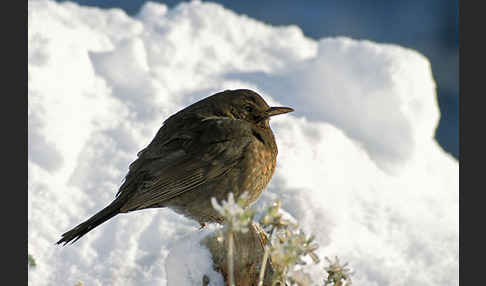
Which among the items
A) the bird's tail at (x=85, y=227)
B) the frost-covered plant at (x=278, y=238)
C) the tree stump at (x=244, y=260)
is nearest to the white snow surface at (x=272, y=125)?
the bird's tail at (x=85, y=227)

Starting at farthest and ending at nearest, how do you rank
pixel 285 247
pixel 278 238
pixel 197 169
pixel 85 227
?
pixel 197 169, pixel 85 227, pixel 278 238, pixel 285 247

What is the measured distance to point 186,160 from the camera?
7.48 feet

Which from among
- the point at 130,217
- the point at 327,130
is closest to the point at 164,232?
the point at 130,217

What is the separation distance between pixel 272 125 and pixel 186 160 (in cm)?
156

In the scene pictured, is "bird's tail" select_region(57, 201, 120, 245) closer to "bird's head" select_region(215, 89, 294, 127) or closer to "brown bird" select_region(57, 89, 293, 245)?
"brown bird" select_region(57, 89, 293, 245)

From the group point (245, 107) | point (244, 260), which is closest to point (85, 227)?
point (244, 260)

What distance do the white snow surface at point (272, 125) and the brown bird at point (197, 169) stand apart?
642 millimetres

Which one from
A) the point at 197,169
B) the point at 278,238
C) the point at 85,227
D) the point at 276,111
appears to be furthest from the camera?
the point at 276,111

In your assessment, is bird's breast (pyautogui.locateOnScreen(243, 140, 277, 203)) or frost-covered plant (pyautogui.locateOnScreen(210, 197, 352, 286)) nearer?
frost-covered plant (pyautogui.locateOnScreen(210, 197, 352, 286))

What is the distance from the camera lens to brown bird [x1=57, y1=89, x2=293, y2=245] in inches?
88.1

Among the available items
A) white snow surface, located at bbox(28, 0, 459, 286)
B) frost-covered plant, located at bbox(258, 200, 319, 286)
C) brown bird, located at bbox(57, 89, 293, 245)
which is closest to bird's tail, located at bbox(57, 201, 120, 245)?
brown bird, located at bbox(57, 89, 293, 245)

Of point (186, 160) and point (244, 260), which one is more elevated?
point (186, 160)

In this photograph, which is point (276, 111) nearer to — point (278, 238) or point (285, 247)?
point (278, 238)

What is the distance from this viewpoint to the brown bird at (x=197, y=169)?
224 centimetres
